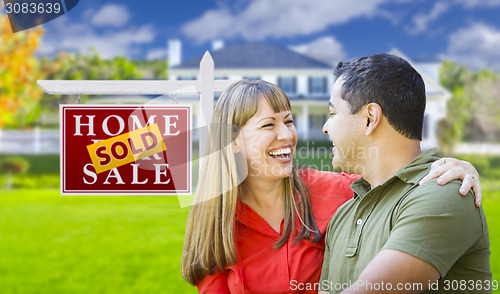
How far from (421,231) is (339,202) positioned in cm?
73

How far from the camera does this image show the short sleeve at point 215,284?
1923 mm

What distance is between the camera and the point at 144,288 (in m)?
5.80

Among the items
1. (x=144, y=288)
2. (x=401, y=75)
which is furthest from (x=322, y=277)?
(x=144, y=288)

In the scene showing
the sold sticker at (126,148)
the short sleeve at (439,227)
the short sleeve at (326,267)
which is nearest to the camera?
the short sleeve at (439,227)

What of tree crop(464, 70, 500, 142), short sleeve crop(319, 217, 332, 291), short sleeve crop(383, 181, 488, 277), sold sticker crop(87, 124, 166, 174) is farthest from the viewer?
tree crop(464, 70, 500, 142)

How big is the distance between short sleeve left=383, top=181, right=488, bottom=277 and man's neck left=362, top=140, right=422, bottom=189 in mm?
194

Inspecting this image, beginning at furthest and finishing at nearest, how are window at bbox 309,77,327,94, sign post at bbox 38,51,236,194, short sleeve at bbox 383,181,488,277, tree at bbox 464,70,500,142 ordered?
tree at bbox 464,70,500,142
window at bbox 309,77,327,94
sign post at bbox 38,51,236,194
short sleeve at bbox 383,181,488,277

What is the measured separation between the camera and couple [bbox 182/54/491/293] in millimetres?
1322

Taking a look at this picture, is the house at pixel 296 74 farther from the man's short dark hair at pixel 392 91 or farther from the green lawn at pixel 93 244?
the man's short dark hair at pixel 392 91

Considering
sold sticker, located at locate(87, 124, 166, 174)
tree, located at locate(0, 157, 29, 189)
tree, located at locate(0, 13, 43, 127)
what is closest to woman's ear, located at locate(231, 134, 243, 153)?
sold sticker, located at locate(87, 124, 166, 174)

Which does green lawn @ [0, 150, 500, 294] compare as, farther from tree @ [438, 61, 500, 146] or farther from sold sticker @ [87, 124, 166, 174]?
tree @ [438, 61, 500, 146]

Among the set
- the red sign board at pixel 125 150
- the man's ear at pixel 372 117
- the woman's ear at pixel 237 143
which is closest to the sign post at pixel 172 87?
the red sign board at pixel 125 150

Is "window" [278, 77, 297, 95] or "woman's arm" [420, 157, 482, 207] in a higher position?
"window" [278, 77, 297, 95]

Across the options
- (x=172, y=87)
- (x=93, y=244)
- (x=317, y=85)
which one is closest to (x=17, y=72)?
(x=93, y=244)
